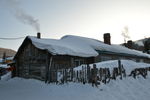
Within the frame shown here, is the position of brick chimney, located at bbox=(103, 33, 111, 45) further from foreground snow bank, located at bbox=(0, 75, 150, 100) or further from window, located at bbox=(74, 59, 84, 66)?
foreground snow bank, located at bbox=(0, 75, 150, 100)

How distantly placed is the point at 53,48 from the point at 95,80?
6262 mm

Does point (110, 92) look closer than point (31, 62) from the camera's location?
Yes

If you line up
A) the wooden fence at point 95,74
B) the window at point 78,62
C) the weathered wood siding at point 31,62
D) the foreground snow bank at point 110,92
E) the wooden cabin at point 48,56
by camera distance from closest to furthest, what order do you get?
1. the foreground snow bank at point 110,92
2. the wooden fence at point 95,74
3. the wooden cabin at point 48,56
4. the weathered wood siding at point 31,62
5. the window at point 78,62

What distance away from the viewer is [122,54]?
2220cm

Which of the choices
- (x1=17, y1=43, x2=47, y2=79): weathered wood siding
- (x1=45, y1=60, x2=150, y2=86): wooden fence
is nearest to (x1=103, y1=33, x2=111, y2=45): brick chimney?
(x1=17, y1=43, x2=47, y2=79): weathered wood siding

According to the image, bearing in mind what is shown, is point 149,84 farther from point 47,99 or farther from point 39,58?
point 39,58

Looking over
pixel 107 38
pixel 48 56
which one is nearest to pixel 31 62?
pixel 48 56

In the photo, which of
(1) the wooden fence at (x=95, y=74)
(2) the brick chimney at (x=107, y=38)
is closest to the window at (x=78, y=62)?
(1) the wooden fence at (x=95, y=74)

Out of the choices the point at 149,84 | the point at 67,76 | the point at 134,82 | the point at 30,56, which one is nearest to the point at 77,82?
the point at 67,76

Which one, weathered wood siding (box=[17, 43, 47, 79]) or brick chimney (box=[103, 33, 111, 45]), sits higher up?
brick chimney (box=[103, 33, 111, 45])

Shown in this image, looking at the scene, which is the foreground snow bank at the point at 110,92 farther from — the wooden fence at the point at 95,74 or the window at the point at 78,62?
the window at the point at 78,62

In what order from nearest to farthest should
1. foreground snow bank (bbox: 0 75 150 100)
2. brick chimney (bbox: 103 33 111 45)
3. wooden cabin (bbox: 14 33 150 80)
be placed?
foreground snow bank (bbox: 0 75 150 100) → wooden cabin (bbox: 14 33 150 80) → brick chimney (bbox: 103 33 111 45)

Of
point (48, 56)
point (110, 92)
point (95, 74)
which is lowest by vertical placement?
point (110, 92)

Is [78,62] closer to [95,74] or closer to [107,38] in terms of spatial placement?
[95,74]
